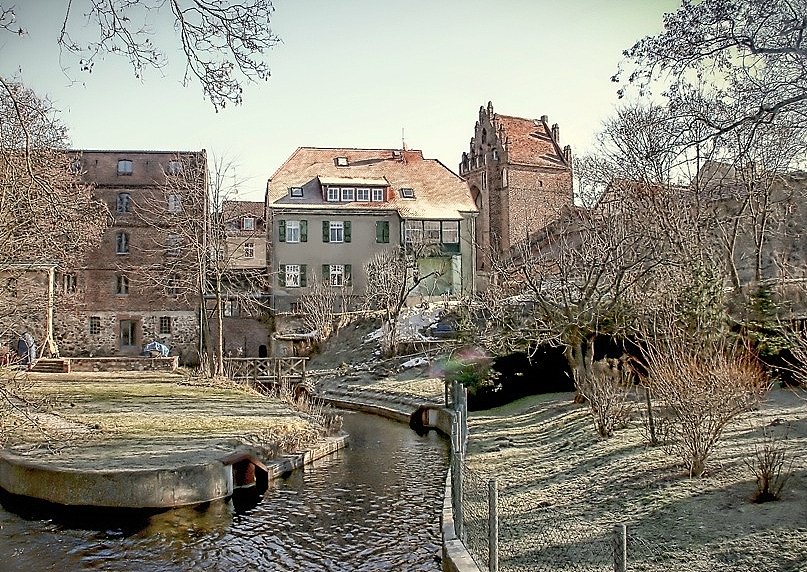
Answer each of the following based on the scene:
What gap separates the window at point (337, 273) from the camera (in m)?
52.6

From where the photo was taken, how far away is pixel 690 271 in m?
18.8

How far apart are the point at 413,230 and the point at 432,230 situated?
4.30 feet

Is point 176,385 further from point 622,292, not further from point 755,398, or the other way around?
point 755,398

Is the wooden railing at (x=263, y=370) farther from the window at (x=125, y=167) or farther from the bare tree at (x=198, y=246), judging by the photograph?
the window at (x=125, y=167)

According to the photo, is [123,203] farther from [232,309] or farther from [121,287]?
[232,309]

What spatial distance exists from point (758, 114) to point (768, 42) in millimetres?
1016

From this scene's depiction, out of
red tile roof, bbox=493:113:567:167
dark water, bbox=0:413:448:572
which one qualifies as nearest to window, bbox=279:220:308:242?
red tile roof, bbox=493:113:567:167

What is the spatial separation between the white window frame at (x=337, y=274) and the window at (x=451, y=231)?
732cm

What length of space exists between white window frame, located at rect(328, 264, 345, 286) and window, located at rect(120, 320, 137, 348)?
12346 mm

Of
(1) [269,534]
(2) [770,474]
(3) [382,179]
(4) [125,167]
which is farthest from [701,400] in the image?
(3) [382,179]

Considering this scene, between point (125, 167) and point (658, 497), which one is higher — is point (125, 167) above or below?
above

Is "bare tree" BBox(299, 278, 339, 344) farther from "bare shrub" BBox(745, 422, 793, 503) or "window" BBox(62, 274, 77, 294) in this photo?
"bare shrub" BBox(745, 422, 793, 503)

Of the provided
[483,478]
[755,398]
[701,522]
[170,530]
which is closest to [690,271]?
[755,398]

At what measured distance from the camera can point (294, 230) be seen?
172 ft
